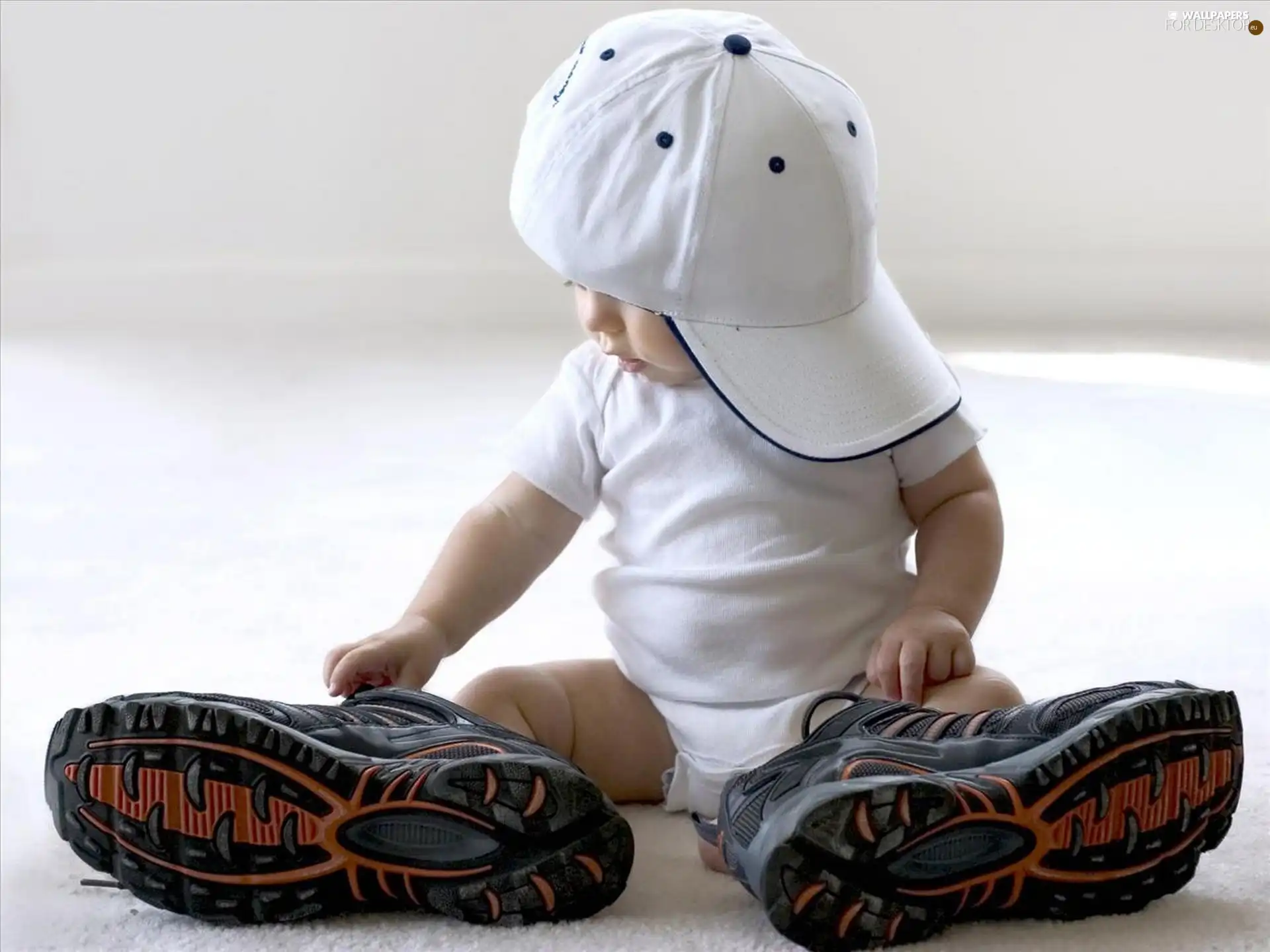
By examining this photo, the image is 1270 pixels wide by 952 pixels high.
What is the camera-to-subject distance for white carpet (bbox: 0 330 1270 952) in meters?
0.71

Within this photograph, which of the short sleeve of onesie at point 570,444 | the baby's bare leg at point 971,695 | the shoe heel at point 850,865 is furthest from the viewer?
the short sleeve of onesie at point 570,444

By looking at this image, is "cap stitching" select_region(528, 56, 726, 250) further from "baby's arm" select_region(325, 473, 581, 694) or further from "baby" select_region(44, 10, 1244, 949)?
"baby's arm" select_region(325, 473, 581, 694)

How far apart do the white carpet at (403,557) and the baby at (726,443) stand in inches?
3.2

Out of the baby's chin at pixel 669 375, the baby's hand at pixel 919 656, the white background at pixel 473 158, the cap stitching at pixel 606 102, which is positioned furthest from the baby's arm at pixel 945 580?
the white background at pixel 473 158

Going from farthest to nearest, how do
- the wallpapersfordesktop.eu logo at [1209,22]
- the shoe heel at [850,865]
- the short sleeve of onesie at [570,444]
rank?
the wallpapersfordesktop.eu logo at [1209,22] < the short sleeve of onesie at [570,444] < the shoe heel at [850,865]

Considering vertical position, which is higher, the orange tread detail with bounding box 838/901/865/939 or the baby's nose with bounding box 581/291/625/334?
the baby's nose with bounding box 581/291/625/334

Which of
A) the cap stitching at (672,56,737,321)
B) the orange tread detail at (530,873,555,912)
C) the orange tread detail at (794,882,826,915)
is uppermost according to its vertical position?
the cap stitching at (672,56,737,321)

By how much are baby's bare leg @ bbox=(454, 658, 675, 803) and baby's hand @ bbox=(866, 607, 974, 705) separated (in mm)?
138

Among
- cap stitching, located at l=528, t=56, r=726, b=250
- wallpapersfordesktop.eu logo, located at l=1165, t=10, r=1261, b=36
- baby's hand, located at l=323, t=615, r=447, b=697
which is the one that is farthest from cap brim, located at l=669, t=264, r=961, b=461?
wallpapersfordesktop.eu logo, located at l=1165, t=10, r=1261, b=36

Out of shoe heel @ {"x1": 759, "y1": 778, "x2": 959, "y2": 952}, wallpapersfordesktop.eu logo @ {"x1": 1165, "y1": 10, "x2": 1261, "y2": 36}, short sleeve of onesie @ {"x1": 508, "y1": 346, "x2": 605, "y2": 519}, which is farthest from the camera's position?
wallpapersfordesktop.eu logo @ {"x1": 1165, "y1": 10, "x2": 1261, "y2": 36}

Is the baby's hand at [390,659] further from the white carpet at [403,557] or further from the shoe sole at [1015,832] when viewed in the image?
the shoe sole at [1015,832]

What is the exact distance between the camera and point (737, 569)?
868 millimetres

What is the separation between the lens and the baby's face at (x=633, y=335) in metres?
0.86

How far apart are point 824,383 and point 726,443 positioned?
6cm
